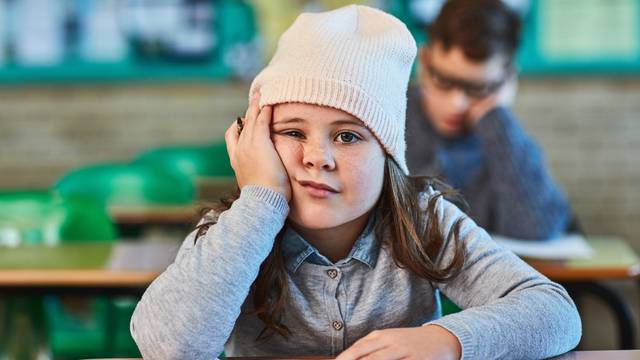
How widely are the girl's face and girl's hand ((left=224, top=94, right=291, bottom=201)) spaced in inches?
0.5

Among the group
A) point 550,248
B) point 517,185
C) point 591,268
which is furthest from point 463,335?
point 517,185

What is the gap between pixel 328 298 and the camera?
1.46m

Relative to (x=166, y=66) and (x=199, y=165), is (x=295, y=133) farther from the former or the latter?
(x=166, y=66)

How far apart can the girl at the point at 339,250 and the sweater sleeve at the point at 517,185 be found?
120cm

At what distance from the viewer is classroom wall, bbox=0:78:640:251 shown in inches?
195

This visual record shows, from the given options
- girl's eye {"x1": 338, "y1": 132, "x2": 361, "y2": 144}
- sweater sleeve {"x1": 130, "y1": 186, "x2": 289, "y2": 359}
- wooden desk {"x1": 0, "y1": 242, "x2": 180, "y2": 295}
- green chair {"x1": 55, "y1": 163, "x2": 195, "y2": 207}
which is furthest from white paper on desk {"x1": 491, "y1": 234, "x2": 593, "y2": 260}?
green chair {"x1": 55, "y1": 163, "x2": 195, "y2": 207}

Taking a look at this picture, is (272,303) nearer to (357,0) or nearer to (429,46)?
(429,46)

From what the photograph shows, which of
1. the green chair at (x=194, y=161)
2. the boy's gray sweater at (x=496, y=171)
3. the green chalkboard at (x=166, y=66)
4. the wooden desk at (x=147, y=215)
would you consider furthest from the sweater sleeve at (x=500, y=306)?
the green chalkboard at (x=166, y=66)

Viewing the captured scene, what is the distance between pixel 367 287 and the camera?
4.86 feet

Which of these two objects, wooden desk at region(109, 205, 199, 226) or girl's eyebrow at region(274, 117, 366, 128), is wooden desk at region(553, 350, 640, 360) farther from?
wooden desk at region(109, 205, 199, 226)

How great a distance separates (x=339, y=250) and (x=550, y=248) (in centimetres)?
126

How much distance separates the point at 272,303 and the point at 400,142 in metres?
0.30

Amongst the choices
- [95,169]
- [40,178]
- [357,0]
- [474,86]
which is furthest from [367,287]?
[40,178]

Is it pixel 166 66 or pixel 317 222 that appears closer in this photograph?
pixel 317 222
